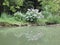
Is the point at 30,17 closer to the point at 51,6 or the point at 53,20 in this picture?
the point at 53,20

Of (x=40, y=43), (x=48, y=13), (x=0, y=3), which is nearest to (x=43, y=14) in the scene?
(x=48, y=13)

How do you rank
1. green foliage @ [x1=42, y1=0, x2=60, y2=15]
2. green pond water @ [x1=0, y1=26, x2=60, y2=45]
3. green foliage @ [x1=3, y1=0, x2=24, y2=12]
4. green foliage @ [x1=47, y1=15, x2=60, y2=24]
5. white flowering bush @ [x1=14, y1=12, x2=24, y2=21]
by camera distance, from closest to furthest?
1. green pond water @ [x1=0, y1=26, x2=60, y2=45]
2. white flowering bush @ [x1=14, y1=12, x2=24, y2=21]
3. green foliage @ [x1=47, y1=15, x2=60, y2=24]
4. green foliage @ [x1=3, y1=0, x2=24, y2=12]
5. green foliage @ [x1=42, y1=0, x2=60, y2=15]

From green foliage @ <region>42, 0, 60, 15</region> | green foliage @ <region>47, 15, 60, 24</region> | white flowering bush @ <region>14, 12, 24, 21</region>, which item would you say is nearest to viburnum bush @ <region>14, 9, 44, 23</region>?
white flowering bush @ <region>14, 12, 24, 21</region>

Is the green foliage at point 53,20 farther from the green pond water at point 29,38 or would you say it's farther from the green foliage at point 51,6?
the green pond water at point 29,38

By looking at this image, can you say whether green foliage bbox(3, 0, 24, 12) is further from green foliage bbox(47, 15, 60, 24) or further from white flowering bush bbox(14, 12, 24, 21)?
green foliage bbox(47, 15, 60, 24)

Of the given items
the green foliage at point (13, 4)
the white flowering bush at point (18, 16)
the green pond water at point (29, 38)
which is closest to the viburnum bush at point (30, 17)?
the white flowering bush at point (18, 16)

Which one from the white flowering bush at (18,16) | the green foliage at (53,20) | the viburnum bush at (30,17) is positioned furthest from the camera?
the green foliage at (53,20)

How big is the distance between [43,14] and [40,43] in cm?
955

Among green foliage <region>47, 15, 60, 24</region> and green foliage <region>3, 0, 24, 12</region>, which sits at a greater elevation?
green foliage <region>3, 0, 24, 12</region>

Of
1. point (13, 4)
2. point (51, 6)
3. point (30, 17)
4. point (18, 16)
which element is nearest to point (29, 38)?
point (30, 17)

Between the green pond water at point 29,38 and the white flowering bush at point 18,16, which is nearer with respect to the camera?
the green pond water at point 29,38

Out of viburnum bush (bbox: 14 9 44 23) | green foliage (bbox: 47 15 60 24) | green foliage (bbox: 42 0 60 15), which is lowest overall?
green foliage (bbox: 47 15 60 24)

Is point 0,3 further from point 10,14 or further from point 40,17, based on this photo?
point 40,17

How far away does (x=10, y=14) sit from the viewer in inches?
756
